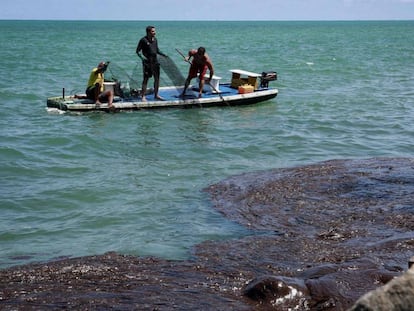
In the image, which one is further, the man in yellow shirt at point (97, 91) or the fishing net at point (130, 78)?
the fishing net at point (130, 78)

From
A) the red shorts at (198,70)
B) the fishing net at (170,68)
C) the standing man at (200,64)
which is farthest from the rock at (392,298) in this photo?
the red shorts at (198,70)

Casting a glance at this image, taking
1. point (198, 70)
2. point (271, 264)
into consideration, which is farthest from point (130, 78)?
point (271, 264)

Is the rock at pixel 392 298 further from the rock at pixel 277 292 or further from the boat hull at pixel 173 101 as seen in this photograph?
the boat hull at pixel 173 101

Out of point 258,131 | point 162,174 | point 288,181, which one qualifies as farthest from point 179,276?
point 258,131

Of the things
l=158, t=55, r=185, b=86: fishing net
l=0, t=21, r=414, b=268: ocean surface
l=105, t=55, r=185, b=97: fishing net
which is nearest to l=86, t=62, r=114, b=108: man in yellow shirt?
l=0, t=21, r=414, b=268: ocean surface

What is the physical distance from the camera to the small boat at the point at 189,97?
57.6ft

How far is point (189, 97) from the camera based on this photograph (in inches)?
732

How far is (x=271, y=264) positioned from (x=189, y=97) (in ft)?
Result: 38.7

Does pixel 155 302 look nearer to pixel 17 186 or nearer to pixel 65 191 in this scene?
pixel 65 191

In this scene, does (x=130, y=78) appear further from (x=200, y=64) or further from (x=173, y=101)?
(x=200, y=64)

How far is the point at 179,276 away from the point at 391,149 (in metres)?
9.08

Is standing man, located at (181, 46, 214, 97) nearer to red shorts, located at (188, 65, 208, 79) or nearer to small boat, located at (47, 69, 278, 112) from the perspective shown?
red shorts, located at (188, 65, 208, 79)

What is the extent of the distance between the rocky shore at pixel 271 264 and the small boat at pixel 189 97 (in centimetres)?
746

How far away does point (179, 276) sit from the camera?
677 cm
